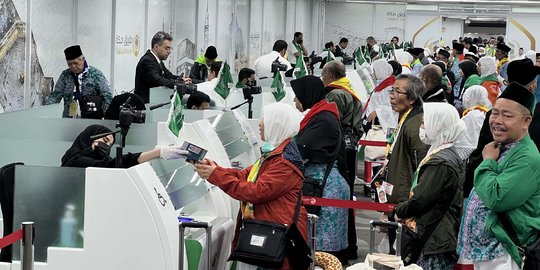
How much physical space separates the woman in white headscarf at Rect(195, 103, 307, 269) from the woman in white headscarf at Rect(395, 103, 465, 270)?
0.69 meters

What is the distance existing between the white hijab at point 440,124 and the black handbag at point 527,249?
0.89 m

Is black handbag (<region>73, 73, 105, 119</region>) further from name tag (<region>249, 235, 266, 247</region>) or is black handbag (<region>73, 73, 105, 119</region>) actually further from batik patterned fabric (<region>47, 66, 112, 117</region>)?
name tag (<region>249, 235, 266, 247</region>)

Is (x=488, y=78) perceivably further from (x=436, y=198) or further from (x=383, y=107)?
(x=436, y=198)

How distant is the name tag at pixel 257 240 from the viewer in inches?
191

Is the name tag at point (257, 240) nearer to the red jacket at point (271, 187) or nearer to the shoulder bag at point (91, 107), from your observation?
the red jacket at point (271, 187)

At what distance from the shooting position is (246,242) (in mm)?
4895


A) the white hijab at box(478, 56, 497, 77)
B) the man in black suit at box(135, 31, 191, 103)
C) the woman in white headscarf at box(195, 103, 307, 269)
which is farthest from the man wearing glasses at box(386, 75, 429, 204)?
the white hijab at box(478, 56, 497, 77)

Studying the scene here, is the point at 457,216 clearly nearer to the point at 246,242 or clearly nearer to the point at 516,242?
the point at 516,242

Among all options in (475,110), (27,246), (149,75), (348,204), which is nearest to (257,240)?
(27,246)

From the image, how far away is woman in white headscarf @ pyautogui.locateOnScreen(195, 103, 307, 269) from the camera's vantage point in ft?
16.1

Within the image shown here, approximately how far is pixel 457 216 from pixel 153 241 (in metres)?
1.81

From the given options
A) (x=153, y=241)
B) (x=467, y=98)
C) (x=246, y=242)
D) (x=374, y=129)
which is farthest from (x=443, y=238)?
(x=374, y=129)

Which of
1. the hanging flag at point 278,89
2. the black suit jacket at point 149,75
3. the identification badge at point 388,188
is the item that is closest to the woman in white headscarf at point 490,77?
the hanging flag at point 278,89

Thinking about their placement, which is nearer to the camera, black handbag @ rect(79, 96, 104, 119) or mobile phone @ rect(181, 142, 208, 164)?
mobile phone @ rect(181, 142, 208, 164)
